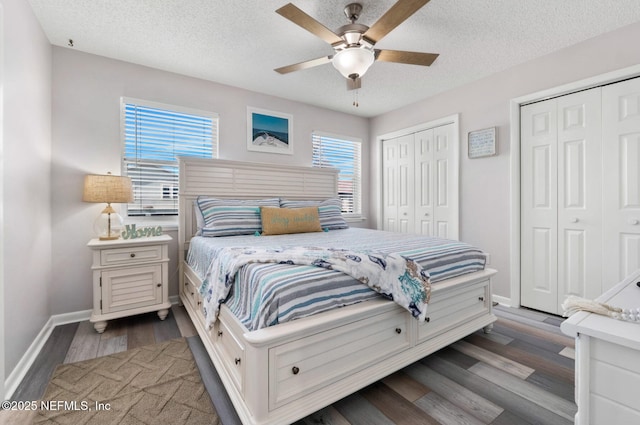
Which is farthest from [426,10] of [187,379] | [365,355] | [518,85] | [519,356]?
[187,379]

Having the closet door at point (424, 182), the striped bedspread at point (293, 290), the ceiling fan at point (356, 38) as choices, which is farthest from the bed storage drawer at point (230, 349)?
the closet door at point (424, 182)

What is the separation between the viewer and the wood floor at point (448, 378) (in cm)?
146

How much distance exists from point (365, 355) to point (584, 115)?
2843mm

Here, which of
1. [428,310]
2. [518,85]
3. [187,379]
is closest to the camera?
Result: [187,379]

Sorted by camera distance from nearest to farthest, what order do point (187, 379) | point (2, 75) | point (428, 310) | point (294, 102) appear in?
1. point (2, 75)
2. point (187, 379)
3. point (428, 310)
4. point (294, 102)

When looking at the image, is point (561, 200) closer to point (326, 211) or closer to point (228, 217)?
point (326, 211)

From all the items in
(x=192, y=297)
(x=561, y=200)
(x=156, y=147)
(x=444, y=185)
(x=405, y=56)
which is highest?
(x=405, y=56)

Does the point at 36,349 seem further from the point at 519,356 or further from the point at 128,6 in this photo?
the point at 519,356

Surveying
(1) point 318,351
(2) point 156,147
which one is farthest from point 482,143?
(2) point 156,147

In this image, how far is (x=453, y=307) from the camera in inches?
82.4

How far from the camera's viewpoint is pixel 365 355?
5.22 ft

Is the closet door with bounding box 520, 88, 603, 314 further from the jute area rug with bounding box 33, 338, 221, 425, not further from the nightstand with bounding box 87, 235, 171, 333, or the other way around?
the nightstand with bounding box 87, 235, 171, 333

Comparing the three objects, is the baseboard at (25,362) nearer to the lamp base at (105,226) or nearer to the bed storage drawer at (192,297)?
the lamp base at (105,226)

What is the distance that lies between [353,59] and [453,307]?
1.88m
